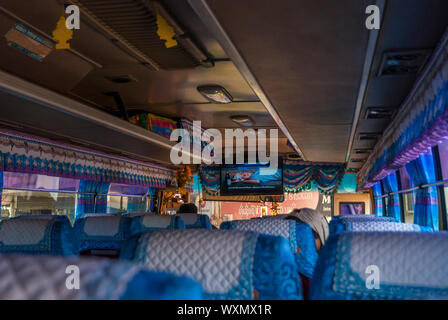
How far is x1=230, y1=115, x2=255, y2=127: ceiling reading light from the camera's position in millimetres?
8162

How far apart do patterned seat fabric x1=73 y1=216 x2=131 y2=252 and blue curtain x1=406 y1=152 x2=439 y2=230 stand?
409 centimetres

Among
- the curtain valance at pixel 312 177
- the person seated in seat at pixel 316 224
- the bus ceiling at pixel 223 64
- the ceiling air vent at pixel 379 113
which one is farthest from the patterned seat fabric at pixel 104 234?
the curtain valance at pixel 312 177

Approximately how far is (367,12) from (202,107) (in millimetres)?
5279

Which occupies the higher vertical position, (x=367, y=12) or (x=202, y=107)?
(x=202, y=107)

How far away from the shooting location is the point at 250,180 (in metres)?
12.5

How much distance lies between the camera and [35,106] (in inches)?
176

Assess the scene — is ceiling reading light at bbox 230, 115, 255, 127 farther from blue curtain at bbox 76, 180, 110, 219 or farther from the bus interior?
blue curtain at bbox 76, 180, 110, 219

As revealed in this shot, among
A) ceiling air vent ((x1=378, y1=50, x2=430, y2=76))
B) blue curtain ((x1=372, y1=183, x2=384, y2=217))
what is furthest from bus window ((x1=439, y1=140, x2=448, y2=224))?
blue curtain ((x1=372, y1=183, x2=384, y2=217))

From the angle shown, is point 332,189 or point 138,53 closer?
point 138,53

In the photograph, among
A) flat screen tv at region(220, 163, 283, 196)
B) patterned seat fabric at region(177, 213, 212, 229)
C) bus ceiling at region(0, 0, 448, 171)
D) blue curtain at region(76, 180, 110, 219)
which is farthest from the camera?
flat screen tv at region(220, 163, 283, 196)
